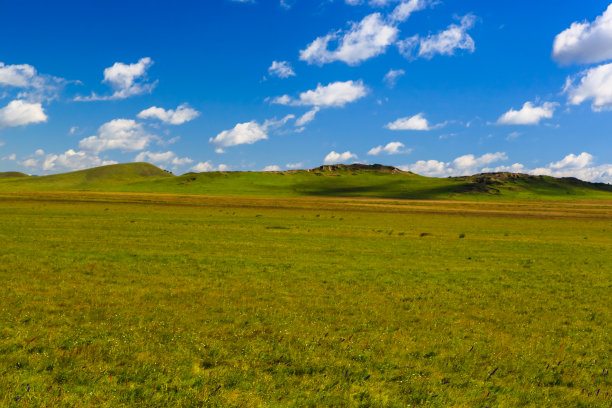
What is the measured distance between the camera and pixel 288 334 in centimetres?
1299

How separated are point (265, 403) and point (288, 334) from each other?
4.18 meters

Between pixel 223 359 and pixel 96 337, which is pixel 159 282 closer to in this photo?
pixel 96 337

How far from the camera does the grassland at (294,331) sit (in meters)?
9.44

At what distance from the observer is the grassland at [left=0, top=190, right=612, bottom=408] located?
31.0 feet

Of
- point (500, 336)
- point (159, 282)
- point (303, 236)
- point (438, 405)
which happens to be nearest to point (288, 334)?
point (438, 405)

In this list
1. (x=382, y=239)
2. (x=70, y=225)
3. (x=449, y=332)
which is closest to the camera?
(x=449, y=332)

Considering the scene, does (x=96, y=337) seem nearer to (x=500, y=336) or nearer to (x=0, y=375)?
(x=0, y=375)

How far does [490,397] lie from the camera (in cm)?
956

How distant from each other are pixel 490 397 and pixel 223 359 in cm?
733

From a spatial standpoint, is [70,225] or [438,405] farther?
[70,225]

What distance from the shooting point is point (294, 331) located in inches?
523

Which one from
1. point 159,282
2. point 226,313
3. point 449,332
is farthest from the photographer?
point 159,282

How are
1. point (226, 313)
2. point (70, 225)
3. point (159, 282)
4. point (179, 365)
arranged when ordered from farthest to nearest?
point (70, 225) → point (159, 282) → point (226, 313) → point (179, 365)

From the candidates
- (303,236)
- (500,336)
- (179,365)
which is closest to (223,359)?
(179,365)
